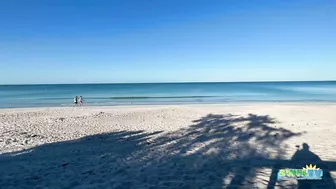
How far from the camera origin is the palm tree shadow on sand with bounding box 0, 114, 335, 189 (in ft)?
16.2

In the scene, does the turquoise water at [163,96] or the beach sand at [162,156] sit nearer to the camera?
the beach sand at [162,156]

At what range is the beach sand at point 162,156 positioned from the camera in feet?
16.3

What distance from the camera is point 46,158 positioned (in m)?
6.75

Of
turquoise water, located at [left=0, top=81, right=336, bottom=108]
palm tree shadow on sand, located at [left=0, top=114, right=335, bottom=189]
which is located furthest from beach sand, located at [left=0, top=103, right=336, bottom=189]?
turquoise water, located at [left=0, top=81, right=336, bottom=108]

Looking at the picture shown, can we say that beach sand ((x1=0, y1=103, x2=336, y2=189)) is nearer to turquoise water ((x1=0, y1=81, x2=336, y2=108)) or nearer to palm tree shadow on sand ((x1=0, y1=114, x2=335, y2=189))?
palm tree shadow on sand ((x1=0, y1=114, x2=335, y2=189))

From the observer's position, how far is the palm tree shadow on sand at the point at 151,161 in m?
4.93

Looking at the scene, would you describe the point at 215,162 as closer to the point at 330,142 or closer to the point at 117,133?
the point at 330,142

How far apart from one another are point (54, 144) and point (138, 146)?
10.4 ft

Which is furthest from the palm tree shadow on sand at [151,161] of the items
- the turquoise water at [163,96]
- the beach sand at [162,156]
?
the turquoise water at [163,96]

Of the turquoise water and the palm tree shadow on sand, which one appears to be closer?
the palm tree shadow on sand

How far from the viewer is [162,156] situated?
677 cm

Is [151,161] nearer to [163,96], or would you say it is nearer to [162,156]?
[162,156]

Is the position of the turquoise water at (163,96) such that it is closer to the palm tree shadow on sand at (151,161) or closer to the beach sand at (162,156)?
the beach sand at (162,156)

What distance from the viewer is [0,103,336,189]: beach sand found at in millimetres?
4977
